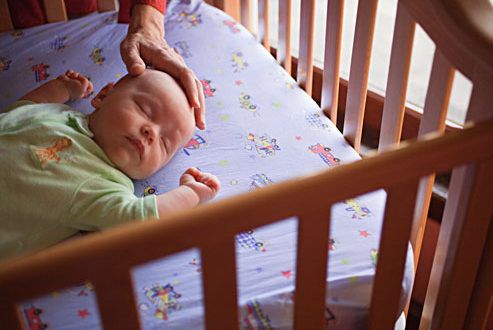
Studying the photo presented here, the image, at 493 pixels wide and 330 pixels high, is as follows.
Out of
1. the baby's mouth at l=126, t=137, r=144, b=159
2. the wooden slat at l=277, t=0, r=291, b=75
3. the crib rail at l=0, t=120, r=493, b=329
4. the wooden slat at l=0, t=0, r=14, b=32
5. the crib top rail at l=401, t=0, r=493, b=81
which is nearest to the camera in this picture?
the crib rail at l=0, t=120, r=493, b=329

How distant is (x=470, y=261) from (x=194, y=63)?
32.6 inches

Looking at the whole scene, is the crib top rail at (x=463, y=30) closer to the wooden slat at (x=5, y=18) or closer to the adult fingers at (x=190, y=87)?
the adult fingers at (x=190, y=87)

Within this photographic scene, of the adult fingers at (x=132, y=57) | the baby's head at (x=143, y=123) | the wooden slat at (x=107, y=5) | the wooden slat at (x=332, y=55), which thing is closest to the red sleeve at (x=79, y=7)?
the wooden slat at (x=107, y=5)

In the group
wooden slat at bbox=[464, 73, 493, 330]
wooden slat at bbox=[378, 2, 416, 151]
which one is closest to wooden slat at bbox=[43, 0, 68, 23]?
wooden slat at bbox=[378, 2, 416, 151]

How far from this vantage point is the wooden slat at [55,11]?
1.60 metres

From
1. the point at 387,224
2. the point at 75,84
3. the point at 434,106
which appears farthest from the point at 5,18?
the point at 387,224

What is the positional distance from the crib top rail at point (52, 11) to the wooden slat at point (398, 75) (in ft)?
2.87

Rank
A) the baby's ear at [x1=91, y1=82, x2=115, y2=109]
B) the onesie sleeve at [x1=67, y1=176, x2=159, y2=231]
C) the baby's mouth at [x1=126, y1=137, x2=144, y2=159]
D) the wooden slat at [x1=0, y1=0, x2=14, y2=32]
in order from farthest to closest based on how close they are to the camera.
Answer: the wooden slat at [x1=0, y1=0, x2=14, y2=32], the baby's ear at [x1=91, y1=82, x2=115, y2=109], the baby's mouth at [x1=126, y1=137, x2=144, y2=159], the onesie sleeve at [x1=67, y1=176, x2=159, y2=231]

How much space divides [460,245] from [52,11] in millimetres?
1223

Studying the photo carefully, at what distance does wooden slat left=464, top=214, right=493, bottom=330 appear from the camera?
90cm

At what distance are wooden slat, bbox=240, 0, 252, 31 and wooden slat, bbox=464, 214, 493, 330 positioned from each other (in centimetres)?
101

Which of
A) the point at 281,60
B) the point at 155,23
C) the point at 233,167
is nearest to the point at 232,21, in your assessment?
the point at 281,60

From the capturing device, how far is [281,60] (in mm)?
1557

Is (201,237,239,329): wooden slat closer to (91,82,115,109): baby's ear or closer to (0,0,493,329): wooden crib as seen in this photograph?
(0,0,493,329): wooden crib
